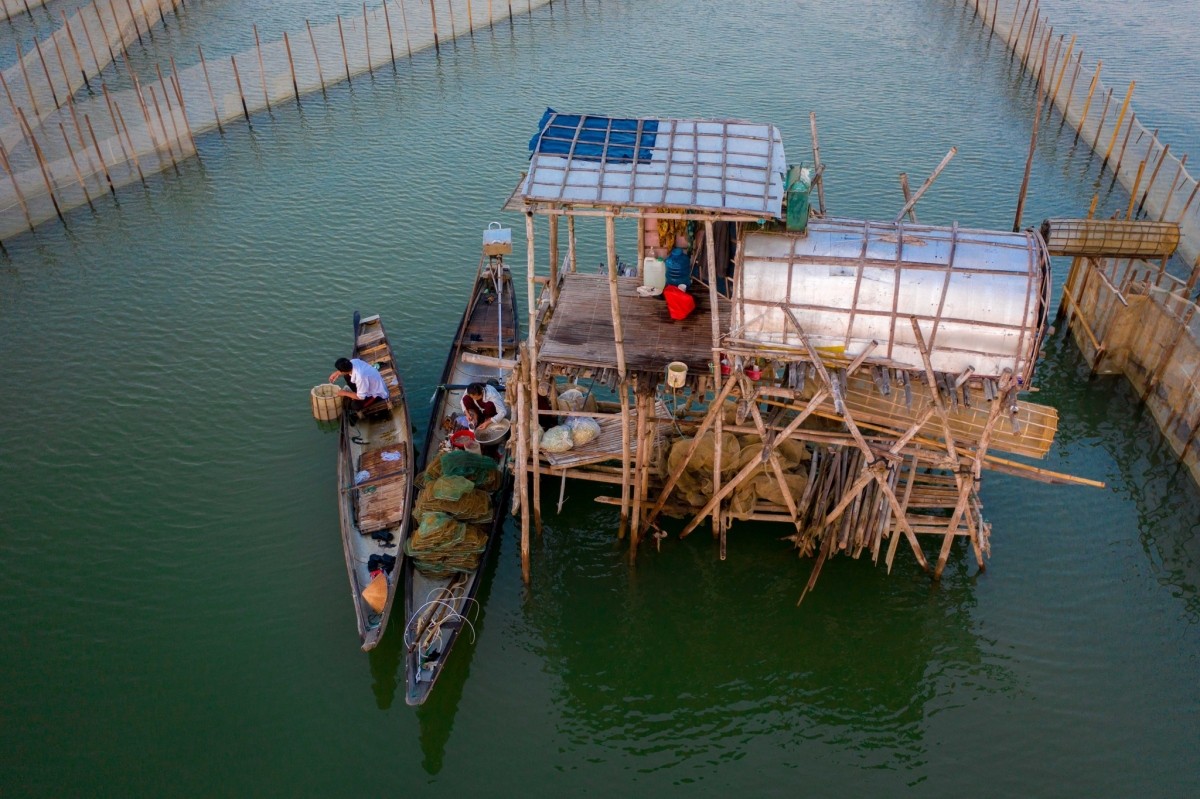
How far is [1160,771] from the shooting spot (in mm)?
15664

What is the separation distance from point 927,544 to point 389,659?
12214 millimetres

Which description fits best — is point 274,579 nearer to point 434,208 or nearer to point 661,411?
point 661,411

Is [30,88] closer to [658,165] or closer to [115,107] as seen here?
[115,107]

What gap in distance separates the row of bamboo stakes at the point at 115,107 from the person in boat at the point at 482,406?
1959 centimetres

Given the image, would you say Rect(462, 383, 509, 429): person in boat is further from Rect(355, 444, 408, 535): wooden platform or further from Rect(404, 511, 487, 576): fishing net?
Rect(404, 511, 487, 576): fishing net

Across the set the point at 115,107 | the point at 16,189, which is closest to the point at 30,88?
the point at 115,107

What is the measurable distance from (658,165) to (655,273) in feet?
9.44

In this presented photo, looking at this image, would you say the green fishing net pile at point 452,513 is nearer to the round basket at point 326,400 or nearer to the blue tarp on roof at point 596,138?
the round basket at point 326,400

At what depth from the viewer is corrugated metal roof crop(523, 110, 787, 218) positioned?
50.4 ft

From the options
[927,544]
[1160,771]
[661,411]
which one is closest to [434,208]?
[661,411]

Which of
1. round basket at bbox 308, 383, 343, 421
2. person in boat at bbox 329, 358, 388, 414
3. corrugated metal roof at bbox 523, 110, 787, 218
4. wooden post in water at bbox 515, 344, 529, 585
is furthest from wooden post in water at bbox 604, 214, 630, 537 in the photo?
round basket at bbox 308, 383, 343, 421

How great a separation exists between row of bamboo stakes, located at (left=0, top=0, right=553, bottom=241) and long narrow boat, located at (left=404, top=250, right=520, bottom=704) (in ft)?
55.3

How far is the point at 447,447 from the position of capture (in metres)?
20.2

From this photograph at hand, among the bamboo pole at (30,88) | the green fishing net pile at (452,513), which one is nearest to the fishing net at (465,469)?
the green fishing net pile at (452,513)
